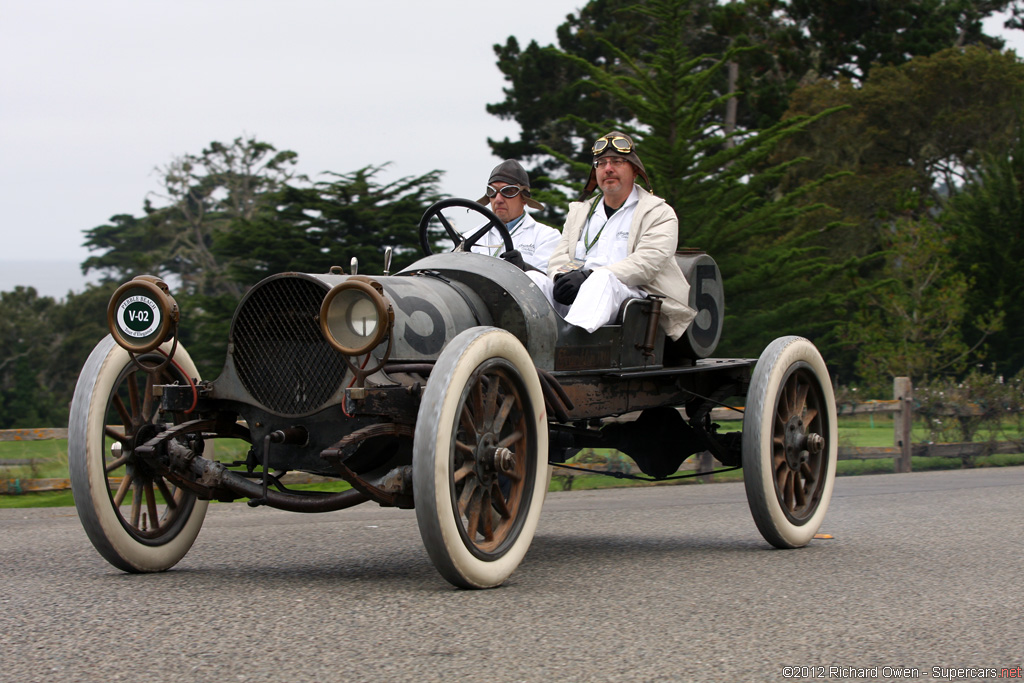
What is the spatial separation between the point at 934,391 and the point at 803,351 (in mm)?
10024

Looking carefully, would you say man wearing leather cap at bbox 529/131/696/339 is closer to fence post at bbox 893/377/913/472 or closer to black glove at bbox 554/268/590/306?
black glove at bbox 554/268/590/306

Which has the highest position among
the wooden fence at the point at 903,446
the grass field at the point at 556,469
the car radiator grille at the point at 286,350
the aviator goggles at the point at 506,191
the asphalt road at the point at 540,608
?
the aviator goggles at the point at 506,191

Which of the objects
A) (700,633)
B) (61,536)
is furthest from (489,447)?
(61,536)

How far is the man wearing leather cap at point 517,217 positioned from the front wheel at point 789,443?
1575 mm

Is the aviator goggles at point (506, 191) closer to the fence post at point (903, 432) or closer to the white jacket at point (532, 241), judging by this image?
the white jacket at point (532, 241)

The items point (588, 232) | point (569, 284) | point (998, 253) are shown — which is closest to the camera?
point (569, 284)

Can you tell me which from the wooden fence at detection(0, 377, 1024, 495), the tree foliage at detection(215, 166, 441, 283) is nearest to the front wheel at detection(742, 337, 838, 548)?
the wooden fence at detection(0, 377, 1024, 495)

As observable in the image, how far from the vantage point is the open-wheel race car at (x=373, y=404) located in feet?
15.6

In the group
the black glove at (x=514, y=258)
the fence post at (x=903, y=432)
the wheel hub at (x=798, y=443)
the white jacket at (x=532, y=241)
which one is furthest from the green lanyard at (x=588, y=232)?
the fence post at (x=903, y=432)

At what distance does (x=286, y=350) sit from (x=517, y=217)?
8.69 ft

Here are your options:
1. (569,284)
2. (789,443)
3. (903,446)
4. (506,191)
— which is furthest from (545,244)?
(903,446)

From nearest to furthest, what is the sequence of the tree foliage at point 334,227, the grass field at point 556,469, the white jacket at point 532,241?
1. the white jacket at point 532,241
2. the grass field at point 556,469
3. the tree foliage at point 334,227

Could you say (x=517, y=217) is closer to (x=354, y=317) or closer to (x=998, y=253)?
(x=354, y=317)

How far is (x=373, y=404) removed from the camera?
4.79 m
